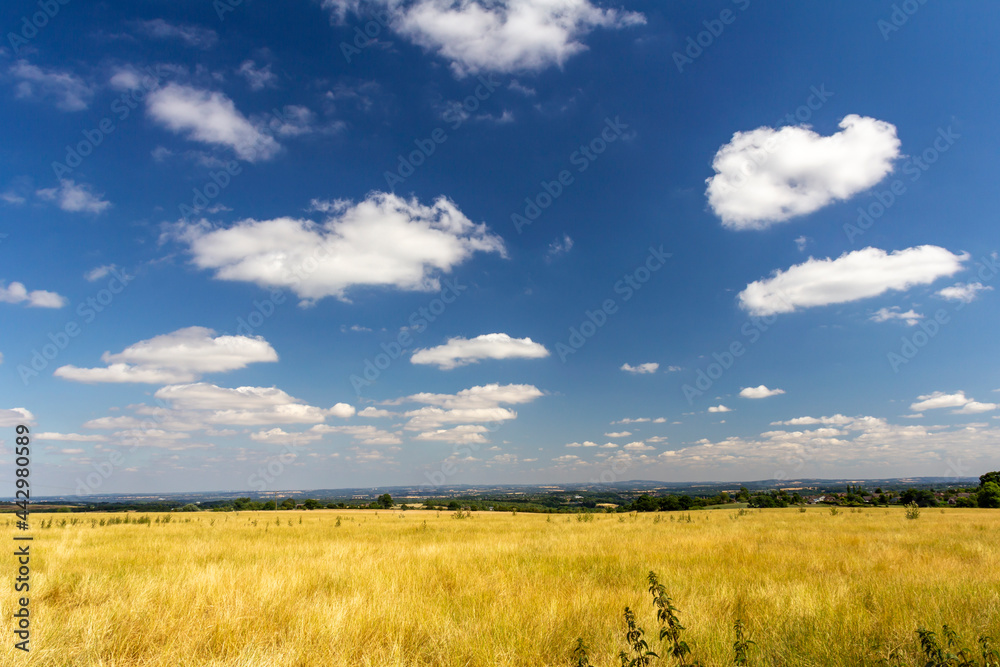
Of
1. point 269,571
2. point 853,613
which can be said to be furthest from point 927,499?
point 269,571

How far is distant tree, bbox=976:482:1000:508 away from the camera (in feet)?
196

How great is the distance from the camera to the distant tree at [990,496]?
59.8 metres

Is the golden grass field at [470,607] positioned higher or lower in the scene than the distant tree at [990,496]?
higher

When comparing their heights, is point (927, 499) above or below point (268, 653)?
below

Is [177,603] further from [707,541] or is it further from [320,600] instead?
[707,541]

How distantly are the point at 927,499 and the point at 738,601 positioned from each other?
286 ft

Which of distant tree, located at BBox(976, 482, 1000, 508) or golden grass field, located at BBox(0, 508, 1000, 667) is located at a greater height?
golden grass field, located at BBox(0, 508, 1000, 667)

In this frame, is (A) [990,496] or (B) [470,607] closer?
(B) [470,607]

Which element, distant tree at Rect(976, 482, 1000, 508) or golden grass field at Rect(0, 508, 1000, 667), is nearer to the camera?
golden grass field at Rect(0, 508, 1000, 667)

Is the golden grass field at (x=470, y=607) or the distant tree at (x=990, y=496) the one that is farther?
the distant tree at (x=990, y=496)

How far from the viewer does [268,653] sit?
5223 mm

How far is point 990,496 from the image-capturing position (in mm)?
61375

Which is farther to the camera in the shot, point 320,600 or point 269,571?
point 269,571

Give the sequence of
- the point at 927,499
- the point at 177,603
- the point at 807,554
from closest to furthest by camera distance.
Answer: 1. the point at 177,603
2. the point at 807,554
3. the point at 927,499
